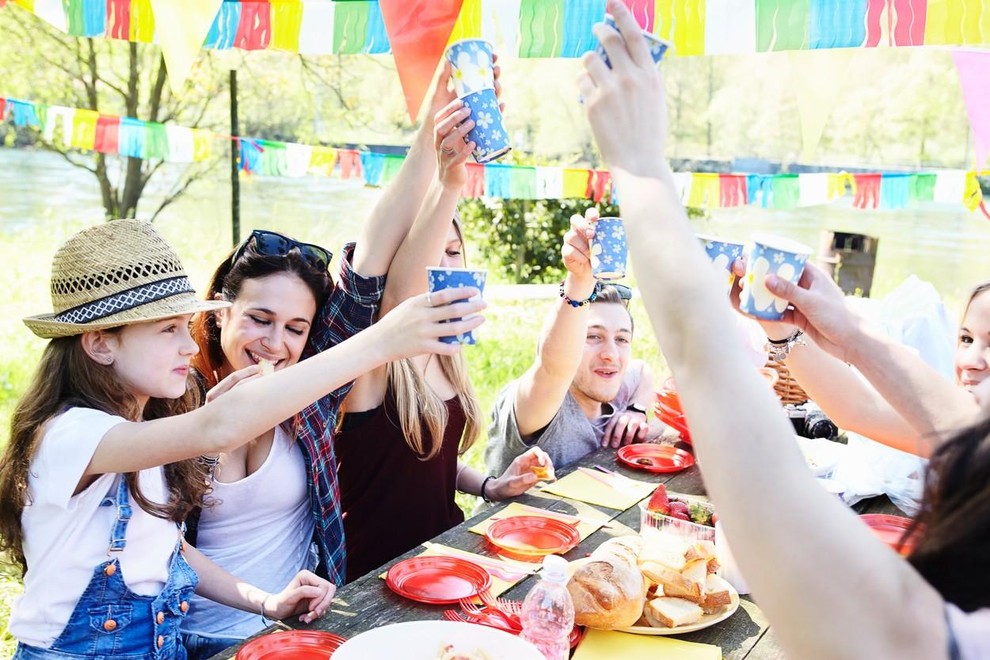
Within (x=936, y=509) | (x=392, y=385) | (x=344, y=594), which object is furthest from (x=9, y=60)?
(x=936, y=509)

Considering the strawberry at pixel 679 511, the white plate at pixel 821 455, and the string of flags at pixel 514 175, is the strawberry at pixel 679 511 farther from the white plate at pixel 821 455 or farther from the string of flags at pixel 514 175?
the string of flags at pixel 514 175

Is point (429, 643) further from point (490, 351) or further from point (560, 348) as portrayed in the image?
point (490, 351)

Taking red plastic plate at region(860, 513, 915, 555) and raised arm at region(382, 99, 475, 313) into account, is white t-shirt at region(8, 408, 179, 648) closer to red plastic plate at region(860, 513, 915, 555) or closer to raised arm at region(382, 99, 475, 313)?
raised arm at region(382, 99, 475, 313)

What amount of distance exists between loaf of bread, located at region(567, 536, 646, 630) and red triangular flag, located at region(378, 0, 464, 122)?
1427mm

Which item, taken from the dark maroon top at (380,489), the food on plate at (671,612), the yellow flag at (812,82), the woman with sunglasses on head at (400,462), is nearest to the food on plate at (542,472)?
the woman with sunglasses on head at (400,462)

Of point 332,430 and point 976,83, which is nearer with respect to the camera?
point 332,430

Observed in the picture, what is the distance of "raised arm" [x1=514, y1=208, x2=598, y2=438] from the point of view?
8.90 feet

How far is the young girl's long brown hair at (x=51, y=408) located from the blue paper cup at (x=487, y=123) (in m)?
1.05

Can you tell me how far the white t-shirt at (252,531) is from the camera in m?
2.42

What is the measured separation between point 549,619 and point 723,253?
2.88 ft

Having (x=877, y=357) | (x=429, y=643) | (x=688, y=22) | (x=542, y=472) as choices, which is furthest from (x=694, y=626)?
(x=688, y=22)

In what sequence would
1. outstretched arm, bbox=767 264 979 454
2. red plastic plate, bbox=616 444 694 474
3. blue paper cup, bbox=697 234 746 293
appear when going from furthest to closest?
red plastic plate, bbox=616 444 694 474 < blue paper cup, bbox=697 234 746 293 < outstretched arm, bbox=767 264 979 454

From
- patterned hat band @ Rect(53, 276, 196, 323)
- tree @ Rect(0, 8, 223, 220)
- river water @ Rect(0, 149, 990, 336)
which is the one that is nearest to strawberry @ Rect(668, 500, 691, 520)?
patterned hat band @ Rect(53, 276, 196, 323)

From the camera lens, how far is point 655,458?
3.26m
